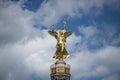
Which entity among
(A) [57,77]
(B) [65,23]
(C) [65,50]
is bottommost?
(A) [57,77]

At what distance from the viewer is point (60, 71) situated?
7544 cm

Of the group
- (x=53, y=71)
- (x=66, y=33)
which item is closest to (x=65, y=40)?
(x=66, y=33)

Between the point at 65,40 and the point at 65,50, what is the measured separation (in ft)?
5.91

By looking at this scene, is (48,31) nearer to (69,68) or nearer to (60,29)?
(60,29)

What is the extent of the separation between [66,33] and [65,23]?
2.26 metres

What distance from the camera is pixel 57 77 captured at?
75.3 metres

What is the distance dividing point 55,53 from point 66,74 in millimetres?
4319

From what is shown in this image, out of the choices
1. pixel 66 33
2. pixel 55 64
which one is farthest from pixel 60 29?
pixel 55 64

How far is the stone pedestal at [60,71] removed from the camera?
7525 cm

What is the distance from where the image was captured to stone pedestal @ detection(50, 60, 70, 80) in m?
75.2

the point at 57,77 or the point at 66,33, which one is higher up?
the point at 66,33

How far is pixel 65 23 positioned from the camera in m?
79.5

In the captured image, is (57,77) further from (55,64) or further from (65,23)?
(65,23)

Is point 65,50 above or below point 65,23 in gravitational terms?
below
